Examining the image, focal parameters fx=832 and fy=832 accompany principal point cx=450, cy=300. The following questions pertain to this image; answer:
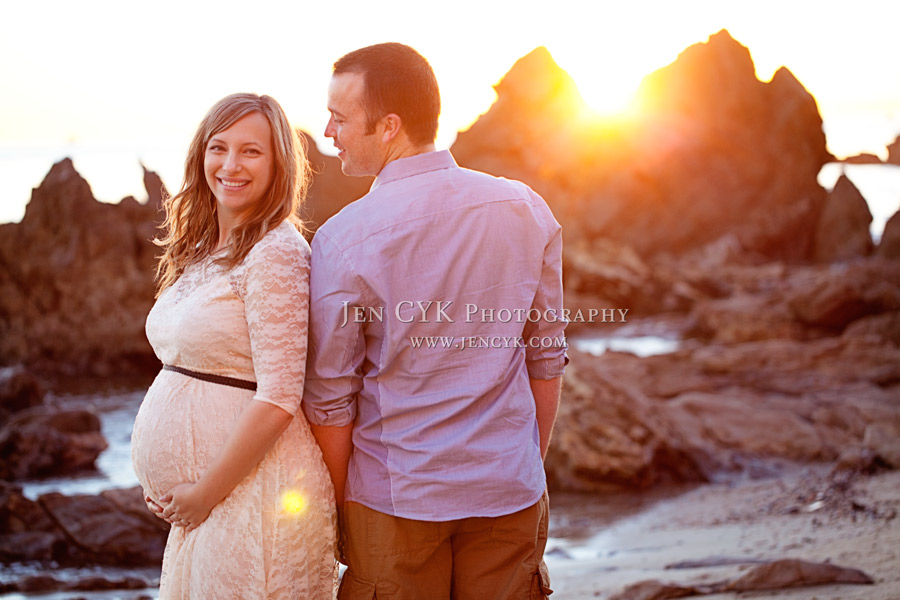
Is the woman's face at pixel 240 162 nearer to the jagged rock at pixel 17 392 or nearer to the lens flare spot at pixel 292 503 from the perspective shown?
the lens flare spot at pixel 292 503

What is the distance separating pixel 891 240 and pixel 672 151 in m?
26.9

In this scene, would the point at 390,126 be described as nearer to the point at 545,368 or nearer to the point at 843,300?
the point at 545,368

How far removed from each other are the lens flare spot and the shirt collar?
0.86 metres

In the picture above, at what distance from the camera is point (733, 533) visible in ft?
17.6

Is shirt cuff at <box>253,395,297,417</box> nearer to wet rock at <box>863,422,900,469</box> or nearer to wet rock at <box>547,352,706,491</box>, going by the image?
wet rock at <box>863,422,900,469</box>

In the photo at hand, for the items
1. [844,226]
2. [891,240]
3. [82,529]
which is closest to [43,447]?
[82,529]

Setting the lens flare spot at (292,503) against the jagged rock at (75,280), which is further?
the jagged rock at (75,280)

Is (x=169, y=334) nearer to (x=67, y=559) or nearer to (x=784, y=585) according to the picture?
(x=784, y=585)

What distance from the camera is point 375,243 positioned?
2.09m

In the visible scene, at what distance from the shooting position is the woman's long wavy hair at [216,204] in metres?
2.32

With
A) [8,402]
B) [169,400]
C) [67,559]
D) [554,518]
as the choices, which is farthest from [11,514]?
[8,402]

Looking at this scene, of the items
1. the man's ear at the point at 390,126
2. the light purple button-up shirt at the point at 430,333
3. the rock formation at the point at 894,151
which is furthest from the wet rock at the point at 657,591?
the rock formation at the point at 894,151

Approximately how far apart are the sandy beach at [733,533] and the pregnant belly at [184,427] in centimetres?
242

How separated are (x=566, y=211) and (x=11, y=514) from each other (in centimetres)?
5186
